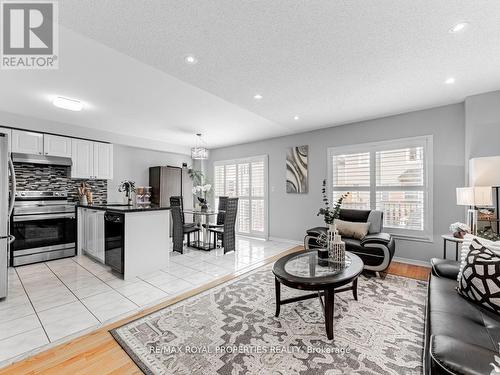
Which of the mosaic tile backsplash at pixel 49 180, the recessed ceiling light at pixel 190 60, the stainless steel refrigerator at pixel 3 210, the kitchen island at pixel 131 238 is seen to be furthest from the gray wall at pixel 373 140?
the stainless steel refrigerator at pixel 3 210

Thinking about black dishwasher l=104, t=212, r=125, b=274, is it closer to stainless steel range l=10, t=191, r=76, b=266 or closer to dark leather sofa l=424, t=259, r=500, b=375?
stainless steel range l=10, t=191, r=76, b=266

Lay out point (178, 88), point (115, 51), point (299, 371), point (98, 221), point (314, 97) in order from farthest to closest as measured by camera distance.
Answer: point (98, 221)
point (314, 97)
point (178, 88)
point (115, 51)
point (299, 371)

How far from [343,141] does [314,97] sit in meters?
1.74

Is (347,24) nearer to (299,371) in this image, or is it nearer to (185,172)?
(299,371)

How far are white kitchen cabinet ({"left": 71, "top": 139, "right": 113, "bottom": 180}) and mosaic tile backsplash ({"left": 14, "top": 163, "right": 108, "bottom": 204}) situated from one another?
240 mm

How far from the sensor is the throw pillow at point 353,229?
373 cm

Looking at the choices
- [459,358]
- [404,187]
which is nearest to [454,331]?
[459,358]

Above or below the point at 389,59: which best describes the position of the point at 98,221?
below

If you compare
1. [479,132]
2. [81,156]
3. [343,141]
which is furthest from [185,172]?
[479,132]

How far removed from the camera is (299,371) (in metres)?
1.61

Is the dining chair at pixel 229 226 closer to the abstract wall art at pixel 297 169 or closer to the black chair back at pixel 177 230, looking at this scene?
the black chair back at pixel 177 230

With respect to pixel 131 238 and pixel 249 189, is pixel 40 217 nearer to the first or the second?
pixel 131 238

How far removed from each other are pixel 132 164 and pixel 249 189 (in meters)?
3.17

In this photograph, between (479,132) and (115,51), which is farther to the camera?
(479,132)
